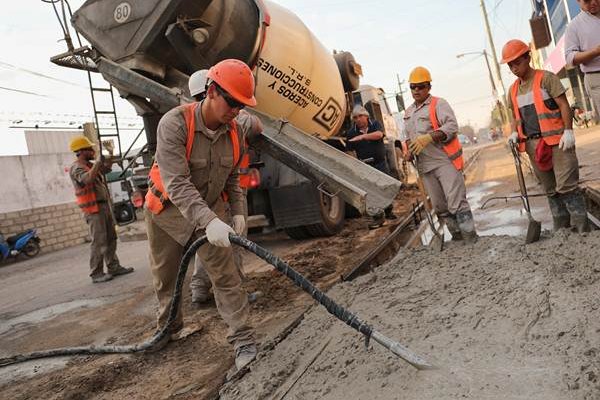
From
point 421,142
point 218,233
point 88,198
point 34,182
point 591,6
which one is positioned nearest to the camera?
point 218,233

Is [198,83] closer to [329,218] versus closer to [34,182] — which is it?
[329,218]

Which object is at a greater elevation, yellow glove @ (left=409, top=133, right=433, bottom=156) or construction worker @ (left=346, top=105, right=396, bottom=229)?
construction worker @ (left=346, top=105, right=396, bottom=229)

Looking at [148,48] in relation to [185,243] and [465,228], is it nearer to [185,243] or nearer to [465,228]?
[185,243]

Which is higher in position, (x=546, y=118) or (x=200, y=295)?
(x=546, y=118)

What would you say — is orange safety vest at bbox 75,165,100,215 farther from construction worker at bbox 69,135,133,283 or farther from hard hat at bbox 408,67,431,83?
hard hat at bbox 408,67,431,83

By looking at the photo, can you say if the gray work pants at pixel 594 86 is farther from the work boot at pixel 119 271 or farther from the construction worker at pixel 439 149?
the work boot at pixel 119 271

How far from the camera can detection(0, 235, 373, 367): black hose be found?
2.59 m

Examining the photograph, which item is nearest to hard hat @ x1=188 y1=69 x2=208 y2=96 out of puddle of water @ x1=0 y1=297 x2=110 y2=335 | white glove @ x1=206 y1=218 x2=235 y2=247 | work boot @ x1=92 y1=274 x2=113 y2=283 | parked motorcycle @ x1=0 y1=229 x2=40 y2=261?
white glove @ x1=206 y1=218 x2=235 y2=247

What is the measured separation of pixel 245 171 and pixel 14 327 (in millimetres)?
2925

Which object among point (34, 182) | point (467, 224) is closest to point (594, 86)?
point (467, 224)

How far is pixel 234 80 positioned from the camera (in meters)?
2.81

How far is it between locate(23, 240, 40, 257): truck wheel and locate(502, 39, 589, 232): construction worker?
542 inches

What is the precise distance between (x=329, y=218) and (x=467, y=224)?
101 inches

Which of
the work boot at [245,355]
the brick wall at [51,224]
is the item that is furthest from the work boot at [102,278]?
the brick wall at [51,224]
